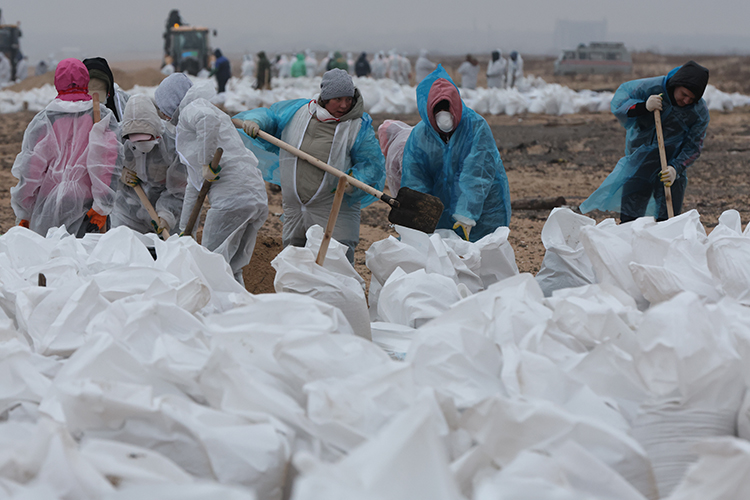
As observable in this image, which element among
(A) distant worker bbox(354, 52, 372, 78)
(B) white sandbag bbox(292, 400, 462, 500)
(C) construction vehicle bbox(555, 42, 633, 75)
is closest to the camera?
(B) white sandbag bbox(292, 400, 462, 500)

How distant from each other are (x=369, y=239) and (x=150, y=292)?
4206 mm

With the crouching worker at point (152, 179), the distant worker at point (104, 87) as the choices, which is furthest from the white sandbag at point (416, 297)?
the distant worker at point (104, 87)

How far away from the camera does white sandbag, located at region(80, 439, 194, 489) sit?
1.43 meters

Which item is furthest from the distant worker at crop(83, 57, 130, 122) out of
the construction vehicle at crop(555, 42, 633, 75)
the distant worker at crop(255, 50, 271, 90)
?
the construction vehicle at crop(555, 42, 633, 75)

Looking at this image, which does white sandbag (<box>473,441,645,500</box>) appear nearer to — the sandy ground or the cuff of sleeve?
the cuff of sleeve

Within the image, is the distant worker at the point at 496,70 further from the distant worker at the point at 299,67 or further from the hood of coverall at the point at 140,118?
the hood of coverall at the point at 140,118

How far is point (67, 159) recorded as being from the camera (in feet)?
13.5

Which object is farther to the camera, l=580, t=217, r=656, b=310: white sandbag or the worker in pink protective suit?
the worker in pink protective suit

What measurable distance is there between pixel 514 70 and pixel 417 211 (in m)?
18.1

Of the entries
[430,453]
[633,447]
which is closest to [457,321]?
[633,447]

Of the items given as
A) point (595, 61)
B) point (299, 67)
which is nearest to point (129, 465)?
point (299, 67)

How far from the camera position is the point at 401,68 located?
2439 centimetres

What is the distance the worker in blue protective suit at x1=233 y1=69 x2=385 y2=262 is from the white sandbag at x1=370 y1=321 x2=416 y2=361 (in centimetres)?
139

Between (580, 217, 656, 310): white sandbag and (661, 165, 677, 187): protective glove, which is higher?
(661, 165, 677, 187): protective glove
